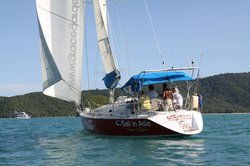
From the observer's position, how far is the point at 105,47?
23.1m

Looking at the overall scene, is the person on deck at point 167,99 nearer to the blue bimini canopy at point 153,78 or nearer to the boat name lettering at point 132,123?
the blue bimini canopy at point 153,78

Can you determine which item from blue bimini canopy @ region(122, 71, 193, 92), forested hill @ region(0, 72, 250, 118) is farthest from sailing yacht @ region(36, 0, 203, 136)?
forested hill @ region(0, 72, 250, 118)

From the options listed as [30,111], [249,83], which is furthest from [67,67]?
[249,83]

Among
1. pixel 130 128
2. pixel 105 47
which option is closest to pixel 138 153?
pixel 130 128

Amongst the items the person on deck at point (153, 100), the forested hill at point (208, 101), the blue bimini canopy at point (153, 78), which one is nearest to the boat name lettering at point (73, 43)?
the blue bimini canopy at point (153, 78)

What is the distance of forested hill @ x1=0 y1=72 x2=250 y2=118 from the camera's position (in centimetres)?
15288

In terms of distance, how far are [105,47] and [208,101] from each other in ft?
447

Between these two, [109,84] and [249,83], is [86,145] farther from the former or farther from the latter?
[249,83]

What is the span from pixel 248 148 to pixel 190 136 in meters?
4.58

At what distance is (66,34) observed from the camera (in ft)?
74.9

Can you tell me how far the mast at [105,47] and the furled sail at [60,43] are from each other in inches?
33.4

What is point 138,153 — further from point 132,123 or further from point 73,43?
point 73,43

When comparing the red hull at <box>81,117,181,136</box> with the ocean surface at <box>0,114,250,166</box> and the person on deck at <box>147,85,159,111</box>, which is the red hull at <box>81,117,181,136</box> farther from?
the person on deck at <box>147,85,159,111</box>

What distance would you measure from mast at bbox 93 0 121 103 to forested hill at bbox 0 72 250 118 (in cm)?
11816
